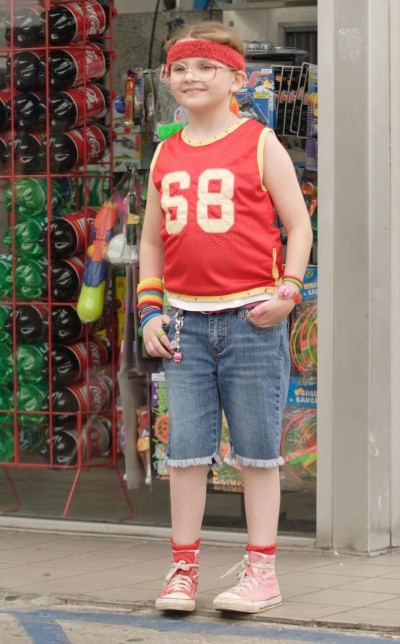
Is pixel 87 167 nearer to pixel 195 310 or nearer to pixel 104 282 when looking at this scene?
pixel 104 282

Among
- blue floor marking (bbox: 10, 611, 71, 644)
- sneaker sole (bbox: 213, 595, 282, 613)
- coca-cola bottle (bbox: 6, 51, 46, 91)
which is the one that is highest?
coca-cola bottle (bbox: 6, 51, 46, 91)

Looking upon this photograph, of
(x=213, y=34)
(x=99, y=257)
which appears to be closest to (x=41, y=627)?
(x=213, y=34)

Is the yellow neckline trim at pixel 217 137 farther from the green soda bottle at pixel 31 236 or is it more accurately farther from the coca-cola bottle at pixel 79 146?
the green soda bottle at pixel 31 236

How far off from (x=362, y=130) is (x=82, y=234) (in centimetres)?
139

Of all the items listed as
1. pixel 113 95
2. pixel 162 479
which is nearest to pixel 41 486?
pixel 162 479

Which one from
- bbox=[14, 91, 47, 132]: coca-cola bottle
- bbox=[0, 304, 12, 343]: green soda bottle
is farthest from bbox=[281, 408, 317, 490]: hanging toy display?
bbox=[14, 91, 47, 132]: coca-cola bottle

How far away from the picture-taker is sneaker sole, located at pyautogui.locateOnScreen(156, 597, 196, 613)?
4730mm

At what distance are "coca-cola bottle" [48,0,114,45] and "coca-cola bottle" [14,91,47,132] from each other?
24cm

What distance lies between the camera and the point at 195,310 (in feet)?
15.6

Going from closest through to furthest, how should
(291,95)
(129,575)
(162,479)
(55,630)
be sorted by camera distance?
1. (55,630)
2. (129,575)
3. (291,95)
4. (162,479)

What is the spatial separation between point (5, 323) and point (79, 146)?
83 centimetres

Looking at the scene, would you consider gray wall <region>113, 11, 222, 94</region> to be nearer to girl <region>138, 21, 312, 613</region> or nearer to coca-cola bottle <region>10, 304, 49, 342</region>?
coca-cola bottle <region>10, 304, 49, 342</region>

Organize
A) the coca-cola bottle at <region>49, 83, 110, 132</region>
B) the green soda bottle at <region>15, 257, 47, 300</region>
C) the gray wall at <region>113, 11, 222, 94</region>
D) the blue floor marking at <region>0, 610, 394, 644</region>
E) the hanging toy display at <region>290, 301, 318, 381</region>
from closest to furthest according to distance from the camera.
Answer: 1. the blue floor marking at <region>0, 610, 394, 644</region>
2. the hanging toy display at <region>290, 301, 318, 381</region>
3. the gray wall at <region>113, 11, 222, 94</region>
4. the coca-cola bottle at <region>49, 83, 110, 132</region>
5. the green soda bottle at <region>15, 257, 47, 300</region>

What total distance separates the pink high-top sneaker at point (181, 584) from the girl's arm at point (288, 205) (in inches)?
30.9
